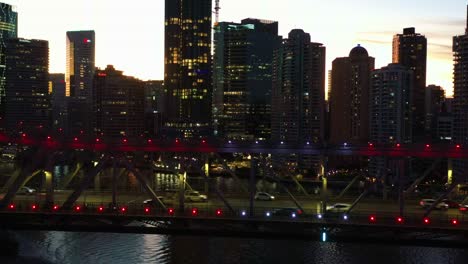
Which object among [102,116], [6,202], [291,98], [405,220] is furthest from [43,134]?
[102,116]

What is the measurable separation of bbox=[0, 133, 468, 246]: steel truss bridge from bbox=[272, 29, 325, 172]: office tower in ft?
315

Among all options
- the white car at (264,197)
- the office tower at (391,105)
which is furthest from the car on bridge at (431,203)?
the office tower at (391,105)

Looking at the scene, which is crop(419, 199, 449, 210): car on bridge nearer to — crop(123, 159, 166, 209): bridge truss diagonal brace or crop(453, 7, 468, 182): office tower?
crop(123, 159, 166, 209): bridge truss diagonal brace

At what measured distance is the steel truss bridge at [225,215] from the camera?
3038cm

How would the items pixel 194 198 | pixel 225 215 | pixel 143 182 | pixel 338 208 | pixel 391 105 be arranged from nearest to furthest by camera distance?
pixel 225 215 → pixel 143 182 → pixel 338 208 → pixel 194 198 → pixel 391 105

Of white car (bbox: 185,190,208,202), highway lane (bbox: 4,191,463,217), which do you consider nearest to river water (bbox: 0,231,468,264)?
highway lane (bbox: 4,191,463,217)

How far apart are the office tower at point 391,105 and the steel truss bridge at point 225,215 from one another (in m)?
84.7

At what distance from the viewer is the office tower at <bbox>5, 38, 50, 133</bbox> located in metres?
175

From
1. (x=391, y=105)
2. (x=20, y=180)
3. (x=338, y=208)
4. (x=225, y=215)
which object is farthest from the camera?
(x=391, y=105)

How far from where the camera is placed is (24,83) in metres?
178

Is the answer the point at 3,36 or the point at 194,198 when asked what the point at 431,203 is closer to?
the point at 194,198

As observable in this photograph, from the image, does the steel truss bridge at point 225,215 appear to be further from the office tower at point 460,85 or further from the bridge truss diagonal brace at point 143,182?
the office tower at point 460,85

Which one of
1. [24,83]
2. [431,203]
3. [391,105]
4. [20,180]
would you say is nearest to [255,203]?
[431,203]

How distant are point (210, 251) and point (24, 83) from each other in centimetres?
16133
